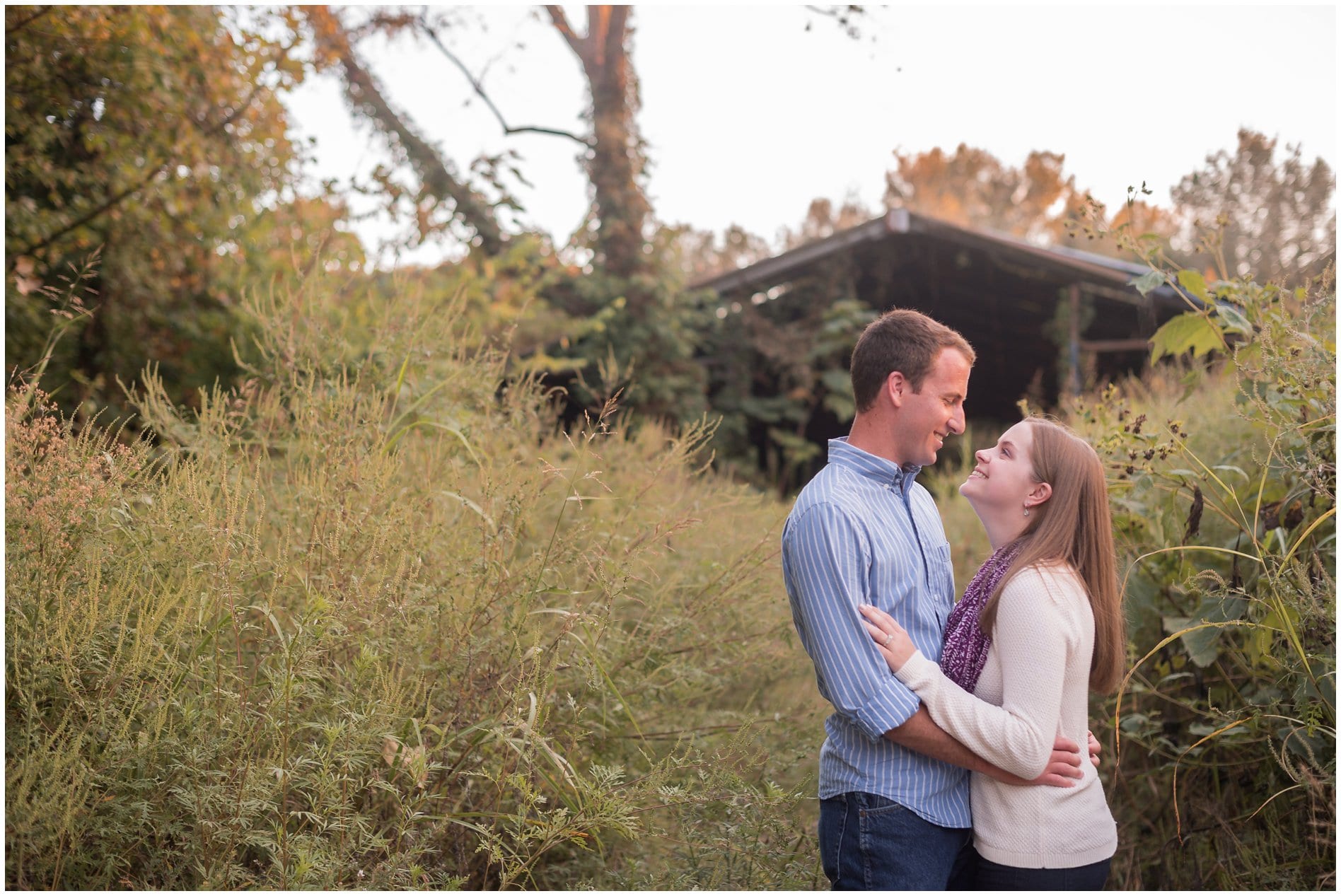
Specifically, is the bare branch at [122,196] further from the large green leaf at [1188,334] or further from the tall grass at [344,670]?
the large green leaf at [1188,334]

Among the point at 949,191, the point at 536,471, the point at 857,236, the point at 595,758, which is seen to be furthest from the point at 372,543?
the point at 949,191

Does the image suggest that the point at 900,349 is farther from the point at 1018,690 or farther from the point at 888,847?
the point at 888,847

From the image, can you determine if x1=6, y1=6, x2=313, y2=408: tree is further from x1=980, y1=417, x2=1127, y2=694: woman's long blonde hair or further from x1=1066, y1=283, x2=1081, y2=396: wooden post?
x1=1066, y1=283, x2=1081, y2=396: wooden post

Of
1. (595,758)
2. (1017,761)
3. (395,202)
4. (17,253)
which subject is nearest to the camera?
(1017,761)

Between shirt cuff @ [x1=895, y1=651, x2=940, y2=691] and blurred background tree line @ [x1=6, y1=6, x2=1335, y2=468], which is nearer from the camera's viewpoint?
shirt cuff @ [x1=895, y1=651, x2=940, y2=691]

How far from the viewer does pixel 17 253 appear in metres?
6.93

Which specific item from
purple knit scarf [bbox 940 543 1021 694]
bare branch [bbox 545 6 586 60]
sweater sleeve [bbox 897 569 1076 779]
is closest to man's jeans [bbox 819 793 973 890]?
sweater sleeve [bbox 897 569 1076 779]

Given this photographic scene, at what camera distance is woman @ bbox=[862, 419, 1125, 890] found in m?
2.02

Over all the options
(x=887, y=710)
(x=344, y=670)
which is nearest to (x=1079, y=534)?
(x=887, y=710)

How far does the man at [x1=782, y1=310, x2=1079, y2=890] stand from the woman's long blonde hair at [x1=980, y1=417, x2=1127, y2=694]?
0.22 meters

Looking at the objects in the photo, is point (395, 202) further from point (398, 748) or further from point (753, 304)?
Answer: point (398, 748)

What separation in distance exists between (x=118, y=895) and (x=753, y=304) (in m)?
12.1

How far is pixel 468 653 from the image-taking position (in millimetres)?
2672

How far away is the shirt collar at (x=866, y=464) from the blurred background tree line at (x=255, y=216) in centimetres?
142
